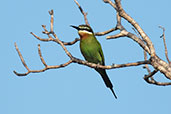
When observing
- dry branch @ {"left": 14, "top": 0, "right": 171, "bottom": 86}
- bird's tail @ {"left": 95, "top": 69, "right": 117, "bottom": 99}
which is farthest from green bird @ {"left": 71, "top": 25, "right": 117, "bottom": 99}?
dry branch @ {"left": 14, "top": 0, "right": 171, "bottom": 86}

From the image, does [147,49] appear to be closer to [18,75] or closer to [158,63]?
[158,63]

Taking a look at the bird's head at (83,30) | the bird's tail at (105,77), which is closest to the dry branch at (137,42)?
the bird's head at (83,30)

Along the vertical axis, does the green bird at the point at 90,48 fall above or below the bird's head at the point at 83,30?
below

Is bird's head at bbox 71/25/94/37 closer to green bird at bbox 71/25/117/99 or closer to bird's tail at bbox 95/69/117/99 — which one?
green bird at bbox 71/25/117/99

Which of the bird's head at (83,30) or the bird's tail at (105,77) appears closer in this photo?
the bird's head at (83,30)

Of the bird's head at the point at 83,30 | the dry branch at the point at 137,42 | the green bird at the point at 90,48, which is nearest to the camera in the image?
the dry branch at the point at 137,42

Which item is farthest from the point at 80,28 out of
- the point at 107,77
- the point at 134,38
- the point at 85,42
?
the point at 134,38

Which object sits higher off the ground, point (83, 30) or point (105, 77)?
point (83, 30)

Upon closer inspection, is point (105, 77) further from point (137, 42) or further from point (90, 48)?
point (137, 42)

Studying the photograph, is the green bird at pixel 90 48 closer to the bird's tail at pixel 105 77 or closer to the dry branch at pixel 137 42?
the bird's tail at pixel 105 77

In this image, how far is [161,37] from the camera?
4027 millimetres

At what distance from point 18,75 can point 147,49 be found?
1551mm

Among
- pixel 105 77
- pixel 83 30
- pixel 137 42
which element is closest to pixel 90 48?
pixel 83 30

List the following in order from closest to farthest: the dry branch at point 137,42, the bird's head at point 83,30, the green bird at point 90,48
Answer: the dry branch at point 137,42 → the bird's head at point 83,30 → the green bird at point 90,48
